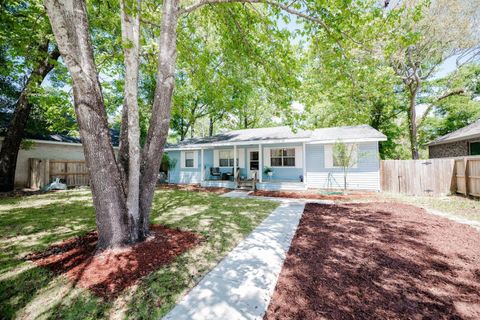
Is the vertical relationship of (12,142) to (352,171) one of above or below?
above

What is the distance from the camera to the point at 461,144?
13.8 metres

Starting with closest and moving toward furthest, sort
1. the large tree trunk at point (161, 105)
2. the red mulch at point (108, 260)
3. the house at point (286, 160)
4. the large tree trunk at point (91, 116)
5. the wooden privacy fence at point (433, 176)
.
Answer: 1. the red mulch at point (108, 260)
2. the large tree trunk at point (91, 116)
3. the large tree trunk at point (161, 105)
4. the wooden privacy fence at point (433, 176)
5. the house at point (286, 160)

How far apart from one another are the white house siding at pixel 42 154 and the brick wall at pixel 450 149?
90.4 ft

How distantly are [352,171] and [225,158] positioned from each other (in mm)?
8382

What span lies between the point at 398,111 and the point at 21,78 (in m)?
29.7

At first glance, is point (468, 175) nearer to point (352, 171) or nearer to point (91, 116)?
point (352, 171)

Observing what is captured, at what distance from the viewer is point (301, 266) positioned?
3.28 metres

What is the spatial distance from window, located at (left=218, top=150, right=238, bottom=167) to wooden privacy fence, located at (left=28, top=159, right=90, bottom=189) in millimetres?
8566

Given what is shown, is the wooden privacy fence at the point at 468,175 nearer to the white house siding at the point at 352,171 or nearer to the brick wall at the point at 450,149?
the white house siding at the point at 352,171

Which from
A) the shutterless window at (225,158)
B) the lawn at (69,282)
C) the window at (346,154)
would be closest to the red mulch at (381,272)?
the lawn at (69,282)

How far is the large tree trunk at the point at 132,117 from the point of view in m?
3.70

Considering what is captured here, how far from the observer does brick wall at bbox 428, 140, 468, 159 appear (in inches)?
532

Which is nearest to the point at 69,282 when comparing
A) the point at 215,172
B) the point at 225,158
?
the point at 215,172

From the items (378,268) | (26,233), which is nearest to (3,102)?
(26,233)
